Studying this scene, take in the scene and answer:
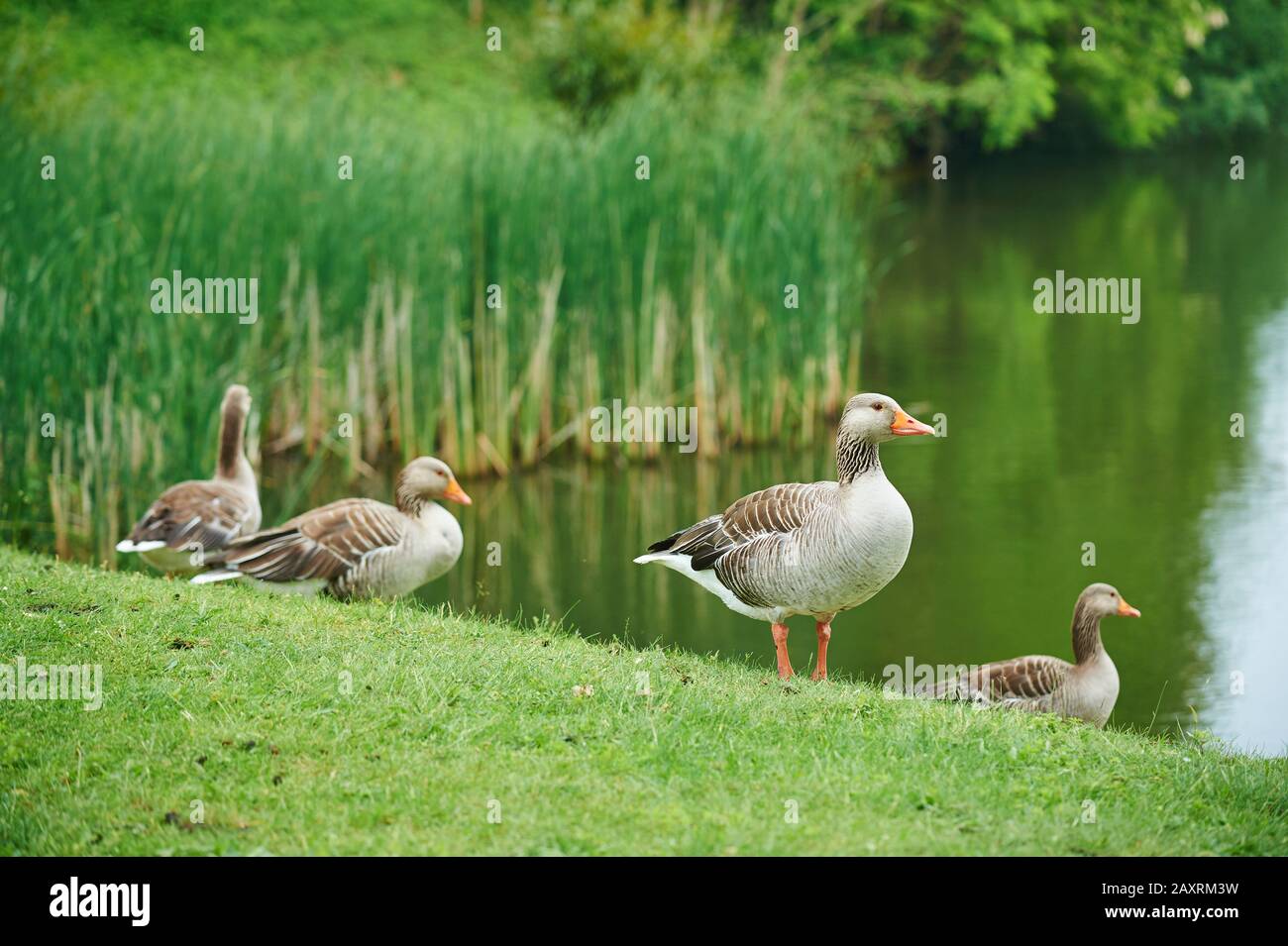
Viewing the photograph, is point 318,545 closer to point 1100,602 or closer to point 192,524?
point 192,524

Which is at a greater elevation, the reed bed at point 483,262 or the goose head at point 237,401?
the reed bed at point 483,262

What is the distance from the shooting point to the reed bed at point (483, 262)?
16.8m

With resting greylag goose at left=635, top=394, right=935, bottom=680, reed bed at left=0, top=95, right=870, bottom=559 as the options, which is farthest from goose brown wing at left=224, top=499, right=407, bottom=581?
reed bed at left=0, top=95, right=870, bottom=559

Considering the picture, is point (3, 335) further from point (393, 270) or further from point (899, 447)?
point (899, 447)

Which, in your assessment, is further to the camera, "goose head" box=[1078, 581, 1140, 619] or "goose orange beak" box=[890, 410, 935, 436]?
"goose head" box=[1078, 581, 1140, 619]

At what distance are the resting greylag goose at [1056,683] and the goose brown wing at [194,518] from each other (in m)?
5.96

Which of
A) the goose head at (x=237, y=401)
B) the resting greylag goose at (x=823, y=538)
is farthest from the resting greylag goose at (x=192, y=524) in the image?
the resting greylag goose at (x=823, y=538)

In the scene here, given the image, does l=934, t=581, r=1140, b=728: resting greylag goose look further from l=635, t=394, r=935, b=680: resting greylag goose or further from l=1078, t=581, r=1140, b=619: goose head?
l=635, t=394, r=935, b=680: resting greylag goose

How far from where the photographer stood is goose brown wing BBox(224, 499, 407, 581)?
11.3 metres

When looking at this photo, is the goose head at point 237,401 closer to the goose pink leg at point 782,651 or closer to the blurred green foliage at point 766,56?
the goose pink leg at point 782,651

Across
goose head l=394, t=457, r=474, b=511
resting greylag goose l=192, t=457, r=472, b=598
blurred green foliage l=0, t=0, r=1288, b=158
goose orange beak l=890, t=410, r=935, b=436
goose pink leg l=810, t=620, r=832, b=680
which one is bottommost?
goose pink leg l=810, t=620, r=832, b=680

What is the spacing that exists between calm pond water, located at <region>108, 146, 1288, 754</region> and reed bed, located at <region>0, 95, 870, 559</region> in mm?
793

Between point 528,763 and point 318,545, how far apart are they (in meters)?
4.89

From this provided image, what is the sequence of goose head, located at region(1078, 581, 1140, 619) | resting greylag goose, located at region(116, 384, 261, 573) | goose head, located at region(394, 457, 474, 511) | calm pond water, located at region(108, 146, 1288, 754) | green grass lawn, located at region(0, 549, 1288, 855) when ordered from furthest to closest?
calm pond water, located at region(108, 146, 1288, 754) < resting greylag goose, located at region(116, 384, 261, 573) < goose head, located at region(394, 457, 474, 511) < goose head, located at region(1078, 581, 1140, 619) < green grass lawn, located at region(0, 549, 1288, 855)
